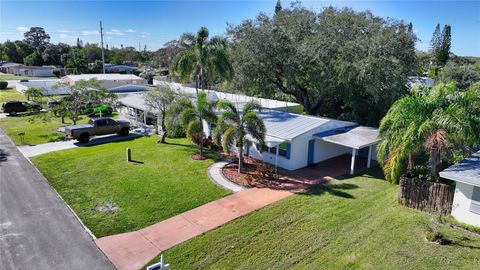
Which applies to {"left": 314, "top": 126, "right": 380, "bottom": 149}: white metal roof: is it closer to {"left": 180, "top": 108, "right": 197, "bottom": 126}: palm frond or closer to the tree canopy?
the tree canopy

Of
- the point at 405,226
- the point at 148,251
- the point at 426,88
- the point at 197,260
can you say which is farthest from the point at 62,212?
the point at 426,88

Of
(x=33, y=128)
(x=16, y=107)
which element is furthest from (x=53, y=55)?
(x=33, y=128)

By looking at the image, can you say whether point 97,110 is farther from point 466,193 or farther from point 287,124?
point 466,193

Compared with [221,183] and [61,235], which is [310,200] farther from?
[61,235]

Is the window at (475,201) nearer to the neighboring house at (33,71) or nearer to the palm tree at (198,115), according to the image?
the palm tree at (198,115)

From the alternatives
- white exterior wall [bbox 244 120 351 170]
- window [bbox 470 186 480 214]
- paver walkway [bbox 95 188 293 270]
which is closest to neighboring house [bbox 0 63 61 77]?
white exterior wall [bbox 244 120 351 170]

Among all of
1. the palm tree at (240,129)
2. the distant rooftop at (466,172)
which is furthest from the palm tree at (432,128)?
the palm tree at (240,129)
